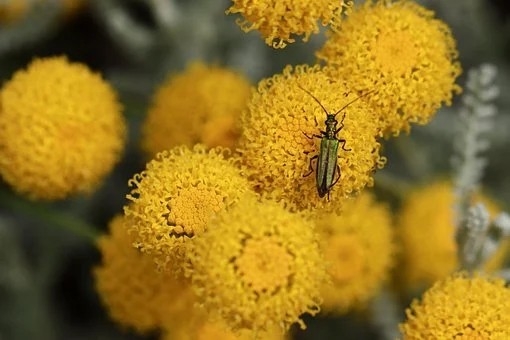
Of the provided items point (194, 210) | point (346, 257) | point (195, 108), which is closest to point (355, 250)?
point (346, 257)

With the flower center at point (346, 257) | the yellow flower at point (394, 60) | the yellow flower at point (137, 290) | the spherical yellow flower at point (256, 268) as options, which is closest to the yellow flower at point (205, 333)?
the yellow flower at point (137, 290)

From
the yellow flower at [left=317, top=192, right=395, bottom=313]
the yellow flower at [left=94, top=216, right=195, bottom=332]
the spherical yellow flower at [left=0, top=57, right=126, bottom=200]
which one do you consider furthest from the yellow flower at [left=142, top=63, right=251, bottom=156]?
the yellow flower at [left=317, top=192, right=395, bottom=313]

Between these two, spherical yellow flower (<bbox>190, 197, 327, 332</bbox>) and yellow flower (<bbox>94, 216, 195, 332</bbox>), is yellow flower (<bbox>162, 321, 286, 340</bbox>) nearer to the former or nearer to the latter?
yellow flower (<bbox>94, 216, 195, 332</bbox>)

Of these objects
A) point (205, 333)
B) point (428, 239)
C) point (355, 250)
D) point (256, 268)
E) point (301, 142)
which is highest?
point (428, 239)

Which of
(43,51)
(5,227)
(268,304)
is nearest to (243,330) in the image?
(268,304)

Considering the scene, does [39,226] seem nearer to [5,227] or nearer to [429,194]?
Result: [5,227]

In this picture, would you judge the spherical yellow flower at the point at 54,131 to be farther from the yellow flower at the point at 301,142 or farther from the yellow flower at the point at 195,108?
the yellow flower at the point at 301,142

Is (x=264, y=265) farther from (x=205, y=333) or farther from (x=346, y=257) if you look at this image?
(x=346, y=257)
